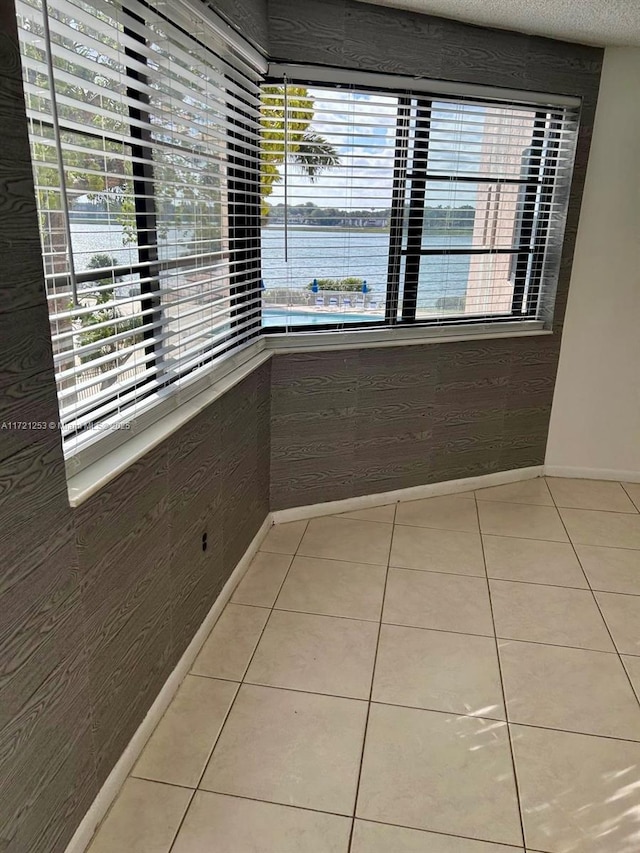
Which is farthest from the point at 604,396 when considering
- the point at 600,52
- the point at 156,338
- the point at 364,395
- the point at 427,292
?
the point at 156,338

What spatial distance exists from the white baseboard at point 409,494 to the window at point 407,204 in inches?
35.9

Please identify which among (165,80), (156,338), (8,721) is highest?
(165,80)

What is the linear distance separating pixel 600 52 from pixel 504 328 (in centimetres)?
143

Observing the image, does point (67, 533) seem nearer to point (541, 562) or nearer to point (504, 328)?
point (541, 562)

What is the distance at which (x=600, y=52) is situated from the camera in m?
3.15

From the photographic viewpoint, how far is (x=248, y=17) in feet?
7.54

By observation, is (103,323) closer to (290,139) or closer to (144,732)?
(144,732)

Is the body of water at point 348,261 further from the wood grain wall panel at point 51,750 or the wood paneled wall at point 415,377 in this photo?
the wood grain wall panel at point 51,750

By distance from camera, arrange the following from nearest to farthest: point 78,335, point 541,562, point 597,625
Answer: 1. point 78,335
2. point 597,625
3. point 541,562

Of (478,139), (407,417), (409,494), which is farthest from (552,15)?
(409,494)

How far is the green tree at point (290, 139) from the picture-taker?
263 centimetres

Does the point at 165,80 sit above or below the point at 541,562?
above

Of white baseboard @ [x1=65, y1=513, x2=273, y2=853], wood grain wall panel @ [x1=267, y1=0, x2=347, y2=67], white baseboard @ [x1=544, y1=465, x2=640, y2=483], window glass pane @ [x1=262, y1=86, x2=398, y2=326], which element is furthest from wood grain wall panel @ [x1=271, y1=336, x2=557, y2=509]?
wood grain wall panel @ [x1=267, y1=0, x2=347, y2=67]

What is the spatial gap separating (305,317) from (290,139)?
2.54ft
